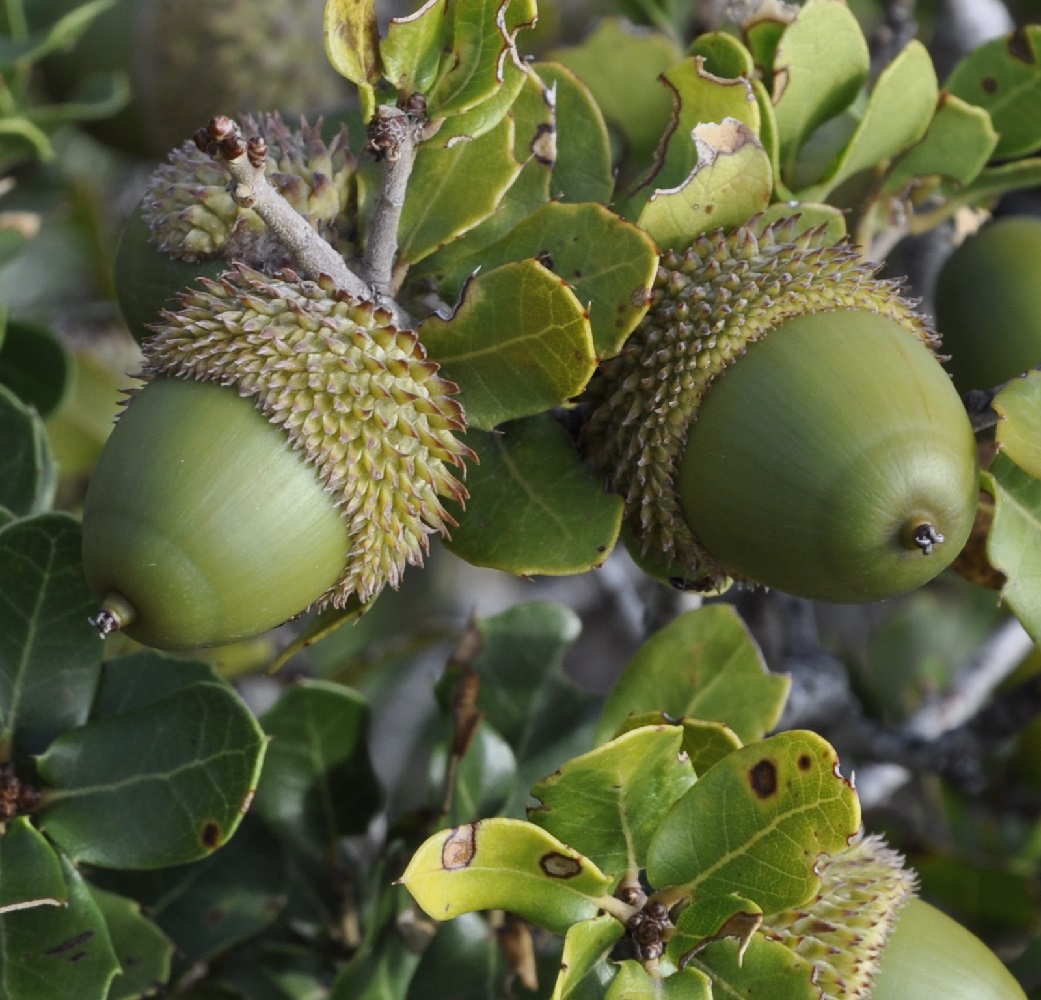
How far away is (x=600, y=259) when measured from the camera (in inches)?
51.6

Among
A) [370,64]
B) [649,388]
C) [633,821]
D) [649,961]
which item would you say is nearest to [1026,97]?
[649,388]

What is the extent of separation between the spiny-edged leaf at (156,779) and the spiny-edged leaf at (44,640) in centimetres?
6

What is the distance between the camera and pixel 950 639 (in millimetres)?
3230

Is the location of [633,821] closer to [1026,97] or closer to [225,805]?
[225,805]

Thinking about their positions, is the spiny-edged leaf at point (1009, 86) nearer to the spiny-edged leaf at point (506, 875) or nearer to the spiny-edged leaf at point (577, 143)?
the spiny-edged leaf at point (577, 143)

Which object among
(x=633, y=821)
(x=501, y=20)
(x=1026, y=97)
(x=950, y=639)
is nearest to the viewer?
(x=501, y=20)

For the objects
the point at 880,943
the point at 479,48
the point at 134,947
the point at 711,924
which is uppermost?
the point at 479,48

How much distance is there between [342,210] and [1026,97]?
Answer: 1053 millimetres

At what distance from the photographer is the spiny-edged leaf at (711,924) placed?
4.00 ft

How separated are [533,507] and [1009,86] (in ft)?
3.32

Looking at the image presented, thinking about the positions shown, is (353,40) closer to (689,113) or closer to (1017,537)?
(689,113)

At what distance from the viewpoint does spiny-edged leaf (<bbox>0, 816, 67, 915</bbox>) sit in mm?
1394

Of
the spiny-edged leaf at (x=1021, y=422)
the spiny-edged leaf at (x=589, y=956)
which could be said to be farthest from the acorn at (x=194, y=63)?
the spiny-edged leaf at (x=589, y=956)

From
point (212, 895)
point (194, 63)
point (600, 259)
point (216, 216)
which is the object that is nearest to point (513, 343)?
point (600, 259)
